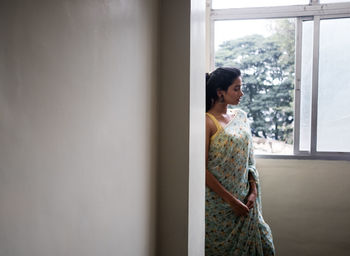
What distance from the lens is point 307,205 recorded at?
240 cm

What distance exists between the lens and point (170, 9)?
103 cm

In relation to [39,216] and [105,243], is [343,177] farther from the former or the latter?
[39,216]

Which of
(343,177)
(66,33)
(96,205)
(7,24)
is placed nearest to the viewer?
(7,24)

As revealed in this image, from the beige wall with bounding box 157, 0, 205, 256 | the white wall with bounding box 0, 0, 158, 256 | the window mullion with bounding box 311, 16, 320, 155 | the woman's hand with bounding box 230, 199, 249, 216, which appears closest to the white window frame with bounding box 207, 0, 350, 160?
the window mullion with bounding box 311, 16, 320, 155

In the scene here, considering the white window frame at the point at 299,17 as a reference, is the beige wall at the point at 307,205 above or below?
below

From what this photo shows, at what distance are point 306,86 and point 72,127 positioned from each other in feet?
7.21

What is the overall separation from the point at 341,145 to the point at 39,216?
2.36m

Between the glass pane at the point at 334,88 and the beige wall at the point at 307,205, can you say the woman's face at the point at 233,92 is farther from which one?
the glass pane at the point at 334,88

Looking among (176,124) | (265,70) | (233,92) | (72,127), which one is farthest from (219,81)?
(72,127)

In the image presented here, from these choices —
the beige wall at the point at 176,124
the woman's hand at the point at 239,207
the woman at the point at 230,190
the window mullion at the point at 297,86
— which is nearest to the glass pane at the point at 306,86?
the window mullion at the point at 297,86

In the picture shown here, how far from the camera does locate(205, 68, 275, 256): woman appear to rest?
6.26ft

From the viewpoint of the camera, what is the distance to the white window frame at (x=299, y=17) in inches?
91.9

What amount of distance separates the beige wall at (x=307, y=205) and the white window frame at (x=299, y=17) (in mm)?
68

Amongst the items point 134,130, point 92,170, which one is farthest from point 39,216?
point 134,130
